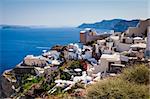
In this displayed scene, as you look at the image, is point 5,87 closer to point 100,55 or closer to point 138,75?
point 100,55

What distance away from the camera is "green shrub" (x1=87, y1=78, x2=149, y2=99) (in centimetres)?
338

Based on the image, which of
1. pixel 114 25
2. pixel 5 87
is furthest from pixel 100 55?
pixel 114 25

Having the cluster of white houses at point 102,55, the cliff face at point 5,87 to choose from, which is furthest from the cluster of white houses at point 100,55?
the cliff face at point 5,87

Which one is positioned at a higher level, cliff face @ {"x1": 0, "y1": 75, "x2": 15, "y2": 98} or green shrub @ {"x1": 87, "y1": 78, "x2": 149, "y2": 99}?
green shrub @ {"x1": 87, "y1": 78, "x2": 149, "y2": 99}

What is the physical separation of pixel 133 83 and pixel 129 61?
141 cm

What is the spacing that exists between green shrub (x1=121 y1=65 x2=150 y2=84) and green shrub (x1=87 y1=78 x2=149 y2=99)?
34cm

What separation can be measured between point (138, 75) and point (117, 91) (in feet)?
2.00

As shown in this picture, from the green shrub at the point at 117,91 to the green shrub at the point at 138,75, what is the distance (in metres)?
0.34

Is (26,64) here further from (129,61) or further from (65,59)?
(129,61)

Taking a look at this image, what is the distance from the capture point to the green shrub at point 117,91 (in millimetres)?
3381

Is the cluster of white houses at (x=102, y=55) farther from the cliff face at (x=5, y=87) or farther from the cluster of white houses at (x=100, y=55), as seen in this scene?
the cliff face at (x=5, y=87)

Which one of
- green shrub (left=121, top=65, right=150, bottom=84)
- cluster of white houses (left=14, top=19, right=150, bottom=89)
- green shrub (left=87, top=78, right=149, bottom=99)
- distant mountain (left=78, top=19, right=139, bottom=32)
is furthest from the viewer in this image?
distant mountain (left=78, top=19, right=139, bottom=32)

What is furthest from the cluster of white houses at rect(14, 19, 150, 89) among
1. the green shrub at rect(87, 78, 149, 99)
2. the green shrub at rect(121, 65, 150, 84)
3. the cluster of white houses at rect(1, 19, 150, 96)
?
the green shrub at rect(87, 78, 149, 99)

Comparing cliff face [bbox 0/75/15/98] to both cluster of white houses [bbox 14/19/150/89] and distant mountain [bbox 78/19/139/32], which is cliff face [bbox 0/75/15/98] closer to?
cluster of white houses [bbox 14/19/150/89]
